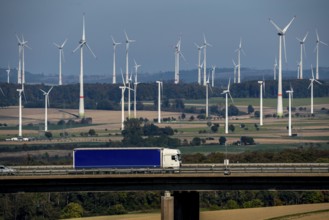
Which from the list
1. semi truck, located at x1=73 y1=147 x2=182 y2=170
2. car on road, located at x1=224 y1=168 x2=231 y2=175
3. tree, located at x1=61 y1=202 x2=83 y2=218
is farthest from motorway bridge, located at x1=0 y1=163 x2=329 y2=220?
tree, located at x1=61 y1=202 x2=83 y2=218

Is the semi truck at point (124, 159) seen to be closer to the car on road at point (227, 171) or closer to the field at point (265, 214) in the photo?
the field at point (265, 214)

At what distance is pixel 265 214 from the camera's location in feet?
433

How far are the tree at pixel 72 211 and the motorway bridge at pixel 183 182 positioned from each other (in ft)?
90.8

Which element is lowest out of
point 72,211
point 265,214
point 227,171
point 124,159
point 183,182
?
point 72,211

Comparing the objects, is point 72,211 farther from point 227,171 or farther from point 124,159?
point 227,171

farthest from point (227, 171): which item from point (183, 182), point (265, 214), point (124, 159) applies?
point (265, 214)

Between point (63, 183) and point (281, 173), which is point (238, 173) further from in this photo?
point (63, 183)

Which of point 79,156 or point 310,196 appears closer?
point 79,156

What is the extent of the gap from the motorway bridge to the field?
15.3m

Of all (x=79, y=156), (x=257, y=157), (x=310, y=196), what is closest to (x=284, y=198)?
(x=310, y=196)

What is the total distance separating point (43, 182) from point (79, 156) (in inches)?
478

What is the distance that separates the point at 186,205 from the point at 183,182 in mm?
2129

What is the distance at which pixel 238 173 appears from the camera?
110375 mm

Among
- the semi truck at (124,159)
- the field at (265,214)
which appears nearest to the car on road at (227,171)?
the semi truck at (124,159)
